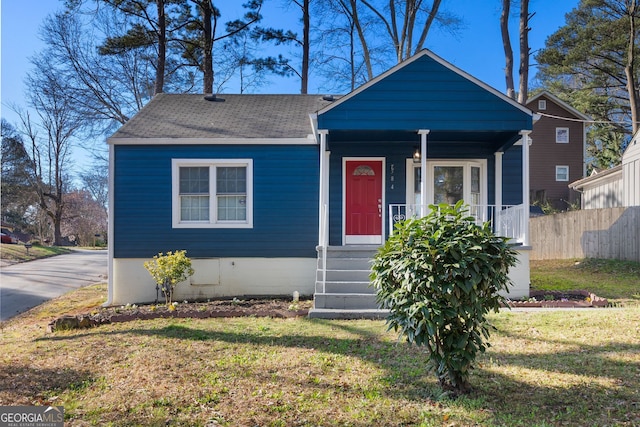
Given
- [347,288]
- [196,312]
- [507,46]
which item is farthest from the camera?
[507,46]

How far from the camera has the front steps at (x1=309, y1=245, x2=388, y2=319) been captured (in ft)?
22.7

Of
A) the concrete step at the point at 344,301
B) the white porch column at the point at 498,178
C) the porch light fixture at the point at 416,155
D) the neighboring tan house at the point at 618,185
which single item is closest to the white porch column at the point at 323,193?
the concrete step at the point at 344,301

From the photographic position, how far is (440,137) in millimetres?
9383

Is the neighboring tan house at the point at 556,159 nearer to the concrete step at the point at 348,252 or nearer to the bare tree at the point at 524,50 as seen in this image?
the bare tree at the point at 524,50

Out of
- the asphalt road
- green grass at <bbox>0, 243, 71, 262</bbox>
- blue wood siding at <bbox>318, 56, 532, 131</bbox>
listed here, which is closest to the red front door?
blue wood siding at <bbox>318, 56, 532, 131</bbox>

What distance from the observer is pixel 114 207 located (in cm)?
945

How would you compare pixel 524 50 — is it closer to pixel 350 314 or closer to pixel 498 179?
pixel 498 179

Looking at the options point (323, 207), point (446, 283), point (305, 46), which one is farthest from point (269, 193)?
point (305, 46)

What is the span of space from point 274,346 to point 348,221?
4801 millimetres


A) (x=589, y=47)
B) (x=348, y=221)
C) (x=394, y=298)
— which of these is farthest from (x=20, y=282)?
(x=589, y=47)

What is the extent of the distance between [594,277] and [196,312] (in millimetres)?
9629

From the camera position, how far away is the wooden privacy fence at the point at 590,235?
39.0 feet

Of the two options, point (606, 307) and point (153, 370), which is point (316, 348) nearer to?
point (153, 370)

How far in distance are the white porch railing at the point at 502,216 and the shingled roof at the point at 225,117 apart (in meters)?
2.72
